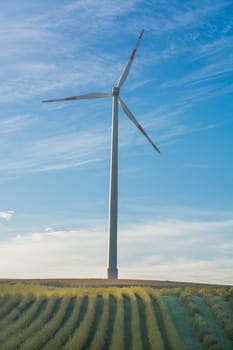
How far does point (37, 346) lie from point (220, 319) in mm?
12141

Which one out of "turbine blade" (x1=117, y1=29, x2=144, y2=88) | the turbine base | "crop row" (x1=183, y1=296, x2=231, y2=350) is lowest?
"crop row" (x1=183, y1=296, x2=231, y2=350)

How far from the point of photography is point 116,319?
31.1 meters

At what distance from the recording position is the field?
2692 centimetres

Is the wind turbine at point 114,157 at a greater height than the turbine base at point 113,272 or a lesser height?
greater

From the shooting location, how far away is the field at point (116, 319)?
26922mm

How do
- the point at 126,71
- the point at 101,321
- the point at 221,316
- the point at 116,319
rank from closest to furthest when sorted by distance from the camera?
the point at 101,321, the point at 116,319, the point at 221,316, the point at 126,71

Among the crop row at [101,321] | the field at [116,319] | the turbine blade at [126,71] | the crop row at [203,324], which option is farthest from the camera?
the turbine blade at [126,71]

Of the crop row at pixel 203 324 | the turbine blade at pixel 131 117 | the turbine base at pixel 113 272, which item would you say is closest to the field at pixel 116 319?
the crop row at pixel 203 324

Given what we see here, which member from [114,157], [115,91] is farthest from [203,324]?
[115,91]

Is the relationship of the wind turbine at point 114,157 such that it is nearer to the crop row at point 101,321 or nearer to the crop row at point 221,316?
the crop row at point 101,321

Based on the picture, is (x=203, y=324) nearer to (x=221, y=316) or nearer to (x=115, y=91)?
(x=221, y=316)

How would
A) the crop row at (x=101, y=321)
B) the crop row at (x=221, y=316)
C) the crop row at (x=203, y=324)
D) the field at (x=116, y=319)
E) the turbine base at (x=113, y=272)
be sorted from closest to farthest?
1. the crop row at (x=101, y=321)
2. the field at (x=116, y=319)
3. the crop row at (x=203, y=324)
4. the crop row at (x=221, y=316)
5. the turbine base at (x=113, y=272)

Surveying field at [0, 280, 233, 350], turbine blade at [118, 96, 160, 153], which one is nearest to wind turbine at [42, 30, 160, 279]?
turbine blade at [118, 96, 160, 153]

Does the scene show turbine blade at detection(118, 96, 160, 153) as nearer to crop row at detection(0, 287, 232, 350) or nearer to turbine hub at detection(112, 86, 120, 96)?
turbine hub at detection(112, 86, 120, 96)
